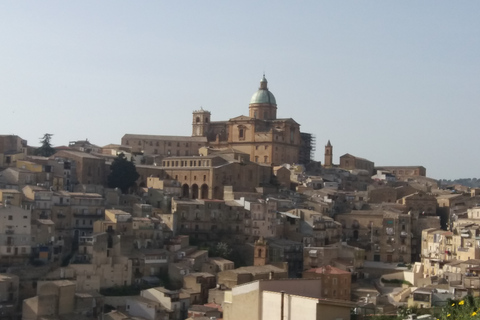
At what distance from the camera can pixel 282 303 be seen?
47.5 ft

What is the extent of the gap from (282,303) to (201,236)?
33.3m

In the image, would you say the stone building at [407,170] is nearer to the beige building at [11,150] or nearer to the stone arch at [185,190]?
the stone arch at [185,190]

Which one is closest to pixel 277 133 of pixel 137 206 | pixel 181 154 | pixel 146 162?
pixel 181 154

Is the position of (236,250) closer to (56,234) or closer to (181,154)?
(56,234)

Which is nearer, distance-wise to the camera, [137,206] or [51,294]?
[51,294]

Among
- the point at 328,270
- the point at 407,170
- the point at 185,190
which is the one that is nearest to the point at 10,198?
the point at 185,190

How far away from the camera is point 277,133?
67.8 meters

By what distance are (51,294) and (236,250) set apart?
46.5 ft

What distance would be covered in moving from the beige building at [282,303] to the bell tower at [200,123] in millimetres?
55320

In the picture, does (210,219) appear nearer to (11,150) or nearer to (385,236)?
(385,236)

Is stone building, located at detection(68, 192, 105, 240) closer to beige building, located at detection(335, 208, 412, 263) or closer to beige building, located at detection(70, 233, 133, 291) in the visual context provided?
beige building, located at detection(70, 233, 133, 291)

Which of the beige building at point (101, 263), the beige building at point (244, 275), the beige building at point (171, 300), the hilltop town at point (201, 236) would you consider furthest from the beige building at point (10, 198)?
the beige building at point (244, 275)

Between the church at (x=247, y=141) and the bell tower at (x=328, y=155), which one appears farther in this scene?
the bell tower at (x=328, y=155)

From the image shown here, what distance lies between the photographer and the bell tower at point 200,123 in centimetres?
7206
